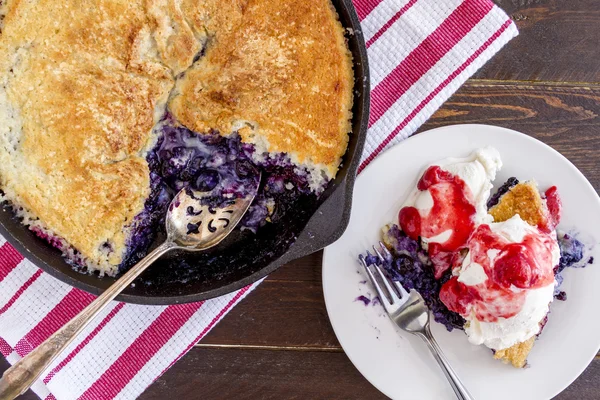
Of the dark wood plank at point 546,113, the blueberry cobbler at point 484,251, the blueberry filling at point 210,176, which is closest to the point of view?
the blueberry filling at point 210,176

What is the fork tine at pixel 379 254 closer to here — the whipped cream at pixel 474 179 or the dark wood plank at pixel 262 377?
the whipped cream at pixel 474 179

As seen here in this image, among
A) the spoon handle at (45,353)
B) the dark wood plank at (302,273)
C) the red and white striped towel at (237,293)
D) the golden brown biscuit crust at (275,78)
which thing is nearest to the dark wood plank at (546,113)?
the red and white striped towel at (237,293)

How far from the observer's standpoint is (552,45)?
86.1 inches

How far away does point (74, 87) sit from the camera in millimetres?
1628

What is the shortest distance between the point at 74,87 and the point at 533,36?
1704mm

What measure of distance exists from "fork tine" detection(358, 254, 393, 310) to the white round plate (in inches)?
1.4

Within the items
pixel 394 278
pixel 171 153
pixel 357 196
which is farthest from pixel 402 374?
pixel 171 153

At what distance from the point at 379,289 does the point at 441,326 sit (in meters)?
0.29

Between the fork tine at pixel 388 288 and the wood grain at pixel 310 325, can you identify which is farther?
the wood grain at pixel 310 325

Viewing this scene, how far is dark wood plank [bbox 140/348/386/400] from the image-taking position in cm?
222

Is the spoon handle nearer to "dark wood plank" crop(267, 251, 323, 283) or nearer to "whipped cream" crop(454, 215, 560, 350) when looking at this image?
"dark wood plank" crop(267, 251, 323, 283)

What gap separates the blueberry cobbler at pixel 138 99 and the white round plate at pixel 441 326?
0.39 meters

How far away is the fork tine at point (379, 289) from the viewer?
6.76ft

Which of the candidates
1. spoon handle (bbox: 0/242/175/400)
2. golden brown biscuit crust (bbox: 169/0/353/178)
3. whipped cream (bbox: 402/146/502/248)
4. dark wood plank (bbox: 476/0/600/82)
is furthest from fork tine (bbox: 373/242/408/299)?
spoon handle (bbox: 0/242/175/400)
